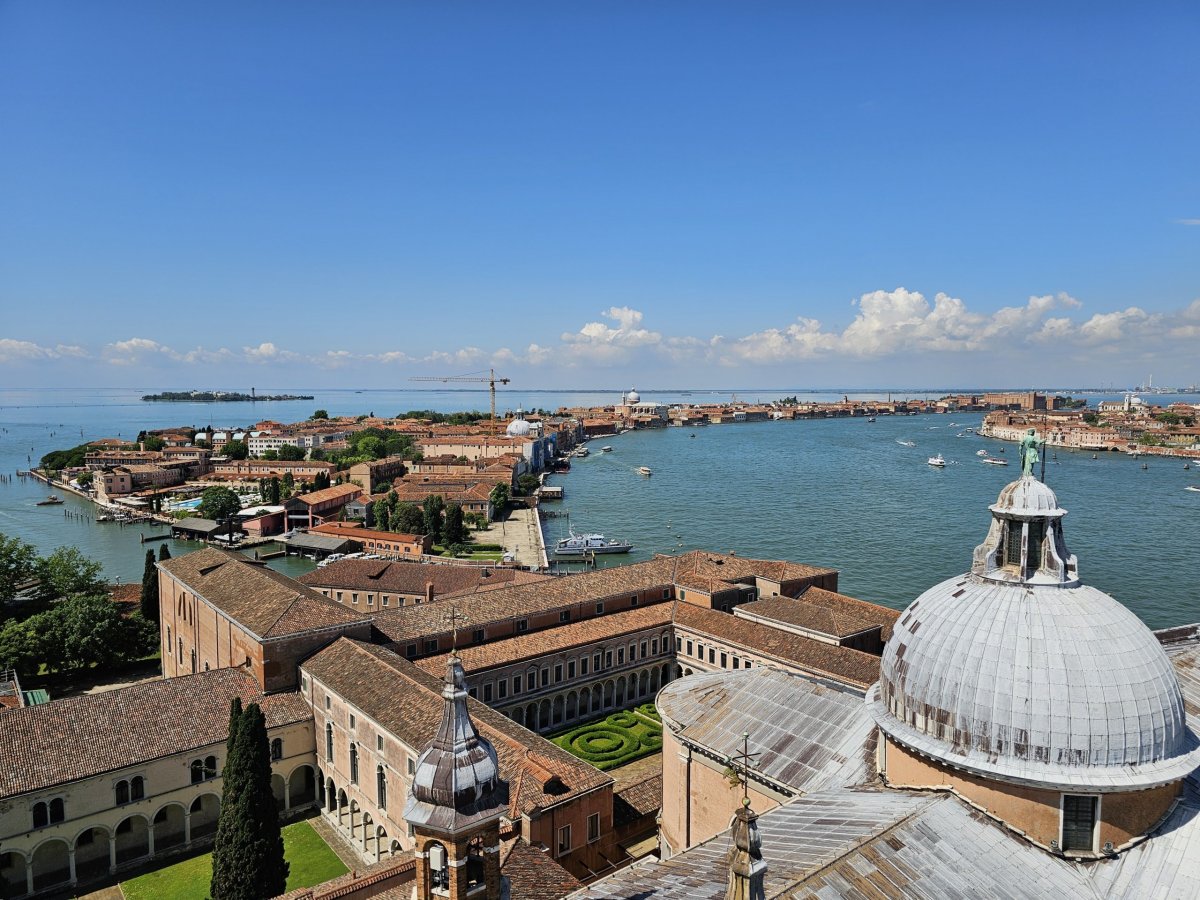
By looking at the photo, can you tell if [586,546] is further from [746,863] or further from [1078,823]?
[746,863]

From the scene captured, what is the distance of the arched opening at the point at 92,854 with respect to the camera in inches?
759

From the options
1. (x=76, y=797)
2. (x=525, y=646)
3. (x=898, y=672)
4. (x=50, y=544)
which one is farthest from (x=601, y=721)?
(x=50, y=544)

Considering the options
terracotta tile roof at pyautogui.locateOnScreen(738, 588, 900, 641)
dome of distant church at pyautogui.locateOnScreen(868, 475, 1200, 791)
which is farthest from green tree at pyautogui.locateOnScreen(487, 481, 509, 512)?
dome of distant church at pyautogui.locateOnScreen(868, 475, 1200, 791)

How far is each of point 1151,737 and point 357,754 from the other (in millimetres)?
18356

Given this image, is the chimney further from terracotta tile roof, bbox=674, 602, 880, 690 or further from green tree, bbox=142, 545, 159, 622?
green tree, bbox=142, 545, 159, 622

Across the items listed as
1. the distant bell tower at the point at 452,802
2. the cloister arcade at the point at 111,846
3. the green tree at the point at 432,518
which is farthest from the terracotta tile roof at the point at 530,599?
the green tree at the point at 432,518

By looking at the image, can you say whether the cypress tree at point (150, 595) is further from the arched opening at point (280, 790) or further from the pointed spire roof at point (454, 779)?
the pointed spire roof at point (454, 779)

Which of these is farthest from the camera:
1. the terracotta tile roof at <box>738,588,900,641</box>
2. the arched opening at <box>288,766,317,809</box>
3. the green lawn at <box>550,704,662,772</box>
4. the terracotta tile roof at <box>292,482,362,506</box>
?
the terracotta tile roof at <box>292,482,362,506</box>

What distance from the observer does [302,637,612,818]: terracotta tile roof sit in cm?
1752

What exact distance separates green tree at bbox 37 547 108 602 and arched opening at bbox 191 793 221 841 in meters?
18.8

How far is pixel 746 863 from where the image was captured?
710 cm

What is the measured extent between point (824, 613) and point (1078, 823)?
20685mm

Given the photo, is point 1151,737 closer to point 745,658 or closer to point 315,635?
point 745,658

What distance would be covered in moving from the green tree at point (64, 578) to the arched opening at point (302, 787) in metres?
19.1
